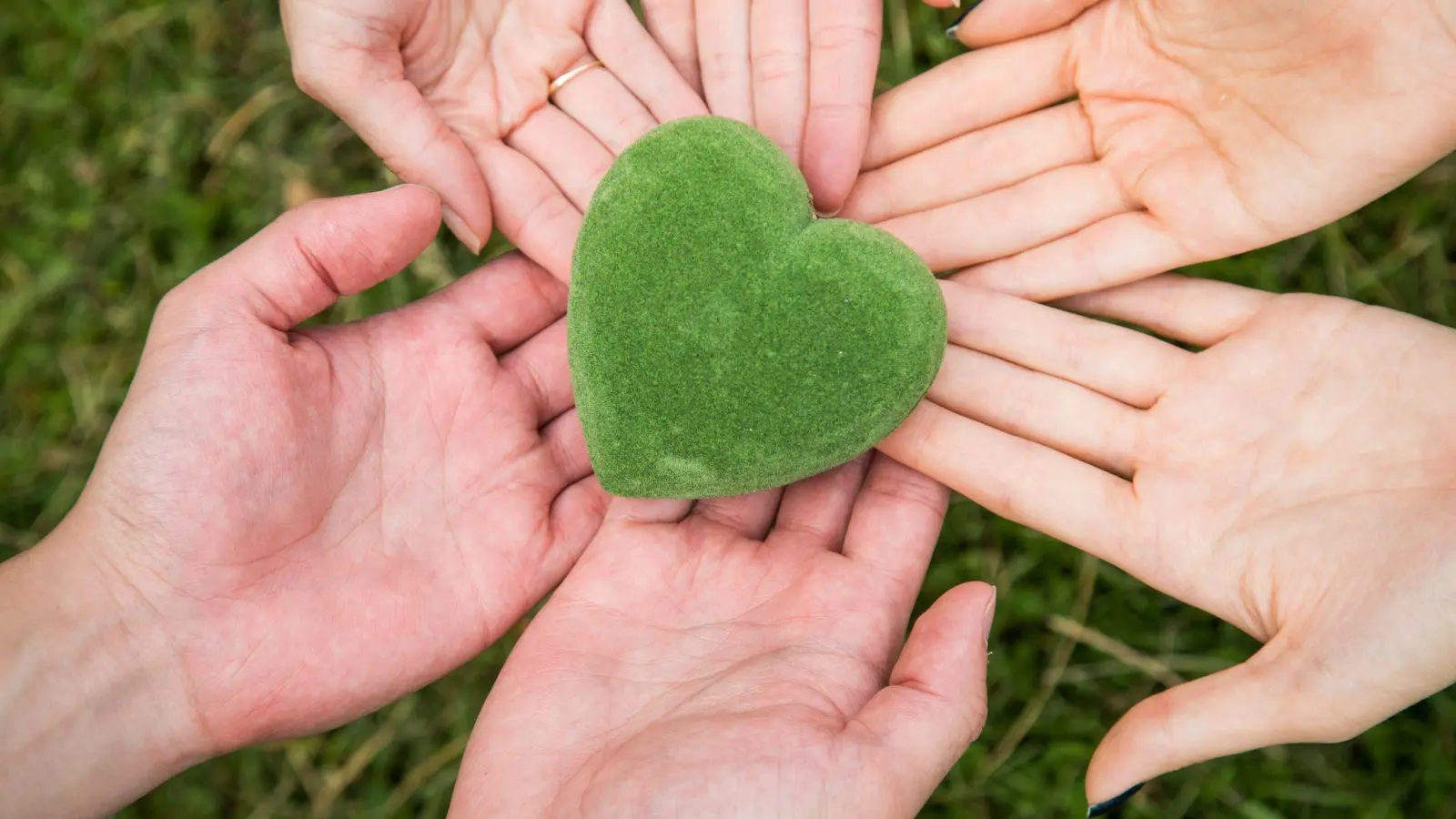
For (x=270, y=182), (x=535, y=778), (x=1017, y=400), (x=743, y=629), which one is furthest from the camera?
(x=270, y=182)

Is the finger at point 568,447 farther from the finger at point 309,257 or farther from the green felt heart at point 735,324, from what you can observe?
the finger at point 309,257

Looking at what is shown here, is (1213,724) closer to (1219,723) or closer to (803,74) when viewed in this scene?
(1219,723)

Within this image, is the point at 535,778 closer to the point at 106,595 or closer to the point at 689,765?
the point at 689,765

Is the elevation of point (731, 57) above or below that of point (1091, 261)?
above

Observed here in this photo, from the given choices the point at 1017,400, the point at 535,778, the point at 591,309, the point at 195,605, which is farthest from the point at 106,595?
the point at 1017,400

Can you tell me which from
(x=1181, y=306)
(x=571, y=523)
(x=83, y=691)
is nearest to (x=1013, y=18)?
(x=1181, y=306)

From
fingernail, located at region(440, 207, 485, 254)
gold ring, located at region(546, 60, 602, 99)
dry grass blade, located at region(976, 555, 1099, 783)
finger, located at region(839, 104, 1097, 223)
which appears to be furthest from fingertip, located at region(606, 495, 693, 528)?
dry grass blade, located at region(976, 555, 1099, 783)
